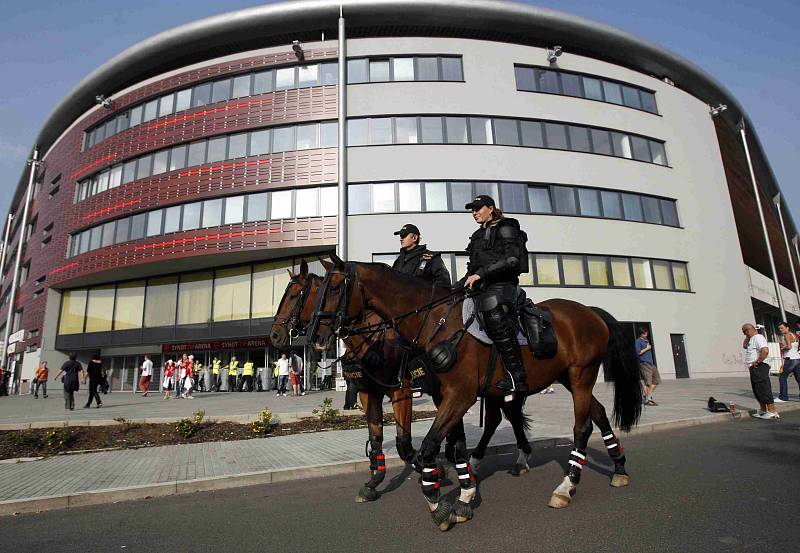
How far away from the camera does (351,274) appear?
4.73 metres

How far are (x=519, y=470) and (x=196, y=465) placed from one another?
469 centimetres

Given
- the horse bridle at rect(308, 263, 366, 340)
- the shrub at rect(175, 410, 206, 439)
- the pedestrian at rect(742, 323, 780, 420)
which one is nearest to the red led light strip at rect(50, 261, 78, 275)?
the shrub at rect(175, 410, 206, 439)

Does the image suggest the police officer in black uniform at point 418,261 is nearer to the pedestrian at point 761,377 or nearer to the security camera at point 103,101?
the pedestrian at point 761,377

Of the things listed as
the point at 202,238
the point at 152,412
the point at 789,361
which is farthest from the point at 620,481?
the point at 202,238

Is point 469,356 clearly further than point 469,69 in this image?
No

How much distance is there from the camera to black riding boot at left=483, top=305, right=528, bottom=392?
173 inches

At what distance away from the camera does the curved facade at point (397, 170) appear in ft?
82.0

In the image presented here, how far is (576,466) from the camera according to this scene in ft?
15.1

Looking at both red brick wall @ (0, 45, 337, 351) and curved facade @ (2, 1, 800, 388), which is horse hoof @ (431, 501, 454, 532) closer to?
curved facade @ (2, 1, 800, 388)

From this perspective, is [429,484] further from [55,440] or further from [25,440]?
[25,440]

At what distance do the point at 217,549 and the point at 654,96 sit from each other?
35.8 m

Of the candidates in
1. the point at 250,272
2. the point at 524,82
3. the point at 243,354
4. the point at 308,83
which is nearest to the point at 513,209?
the point at 524,82

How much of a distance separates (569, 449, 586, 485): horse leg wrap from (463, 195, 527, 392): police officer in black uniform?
950 mm

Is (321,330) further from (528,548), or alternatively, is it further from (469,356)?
(528,548)
